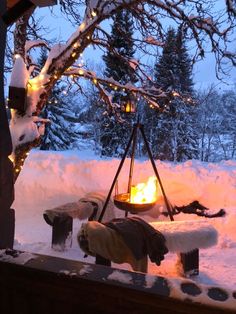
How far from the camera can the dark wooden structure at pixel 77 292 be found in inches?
63.1

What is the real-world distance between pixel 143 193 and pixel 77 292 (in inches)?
179

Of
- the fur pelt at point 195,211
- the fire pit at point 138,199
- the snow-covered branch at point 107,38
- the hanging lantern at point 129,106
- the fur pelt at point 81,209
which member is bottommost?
the fur pelt at point 195,211

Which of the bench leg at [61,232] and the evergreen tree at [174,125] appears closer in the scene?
the bench leg at [61,232]

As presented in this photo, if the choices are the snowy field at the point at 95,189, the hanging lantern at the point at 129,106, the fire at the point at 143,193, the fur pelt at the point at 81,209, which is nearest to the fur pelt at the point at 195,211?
the snowy field at the point at 95,189

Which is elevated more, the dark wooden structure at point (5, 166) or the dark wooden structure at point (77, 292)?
the dark wooden structure at point (5, 166)

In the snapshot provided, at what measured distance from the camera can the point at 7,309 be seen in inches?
75.9

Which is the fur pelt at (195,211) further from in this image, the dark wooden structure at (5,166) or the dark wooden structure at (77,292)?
the dark wooden structure at (77,292)

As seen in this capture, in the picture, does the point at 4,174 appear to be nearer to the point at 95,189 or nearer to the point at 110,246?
the point at 110,246

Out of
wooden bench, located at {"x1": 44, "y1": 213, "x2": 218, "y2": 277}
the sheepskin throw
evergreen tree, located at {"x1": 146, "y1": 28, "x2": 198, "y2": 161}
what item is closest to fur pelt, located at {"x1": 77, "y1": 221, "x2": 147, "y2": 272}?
wooden bench, located at {"x1": 44, "y1": 213, "x2": 218, "y2": 277}

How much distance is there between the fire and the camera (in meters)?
6.17

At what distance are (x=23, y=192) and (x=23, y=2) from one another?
717cm

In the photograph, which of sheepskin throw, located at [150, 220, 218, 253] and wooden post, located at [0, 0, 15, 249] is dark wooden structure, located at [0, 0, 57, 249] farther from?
sheepskin throw, located at [150, 220, 218, 253]

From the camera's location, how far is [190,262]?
5152 millimetres

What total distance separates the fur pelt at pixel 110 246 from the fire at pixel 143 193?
164 cm
